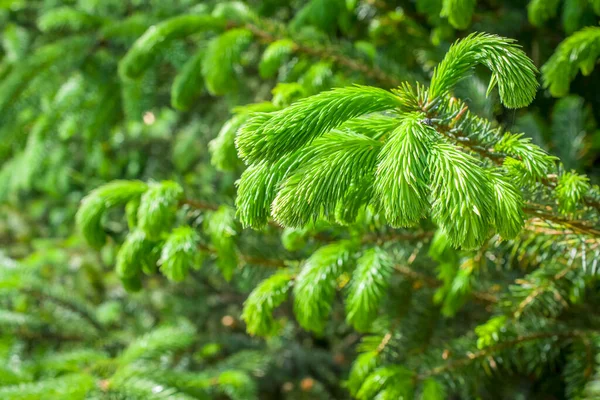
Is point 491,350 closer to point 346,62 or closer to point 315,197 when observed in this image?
point 315,197

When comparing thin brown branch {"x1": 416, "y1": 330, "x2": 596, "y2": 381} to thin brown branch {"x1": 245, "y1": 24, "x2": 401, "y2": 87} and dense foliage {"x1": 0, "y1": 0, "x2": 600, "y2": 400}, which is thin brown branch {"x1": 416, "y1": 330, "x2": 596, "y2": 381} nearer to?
dense foliage {"x1": 0, "y1": 0, "x2": 600, "y2": 400}

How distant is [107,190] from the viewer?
1.13 metres

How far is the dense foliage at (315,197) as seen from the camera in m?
0.67

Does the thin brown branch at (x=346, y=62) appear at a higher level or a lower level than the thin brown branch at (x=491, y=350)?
higher

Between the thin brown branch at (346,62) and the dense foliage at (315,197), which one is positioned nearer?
the dense foliage at (315,197)

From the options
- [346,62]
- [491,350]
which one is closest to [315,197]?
[491,350]

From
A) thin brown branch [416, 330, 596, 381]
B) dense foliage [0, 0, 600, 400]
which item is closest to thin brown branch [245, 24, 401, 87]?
dense foliage [0, 0, 600, 400]

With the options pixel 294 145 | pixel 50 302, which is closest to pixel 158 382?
pixel 50 302

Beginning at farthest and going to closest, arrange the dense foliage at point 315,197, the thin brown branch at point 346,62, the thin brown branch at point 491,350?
the thin brown branch at point 346,62
the thin brown branch at point 491,350
the dense foliage at point 315,197

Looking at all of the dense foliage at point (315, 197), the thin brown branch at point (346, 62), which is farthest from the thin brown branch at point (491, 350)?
the thin brown branch at point (346, 62)

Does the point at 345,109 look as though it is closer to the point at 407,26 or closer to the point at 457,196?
the point at 457,196

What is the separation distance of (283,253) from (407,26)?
2.99ft

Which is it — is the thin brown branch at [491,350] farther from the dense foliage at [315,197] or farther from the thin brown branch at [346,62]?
the thin brown branch at [346,62]

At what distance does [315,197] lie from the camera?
63 cm
